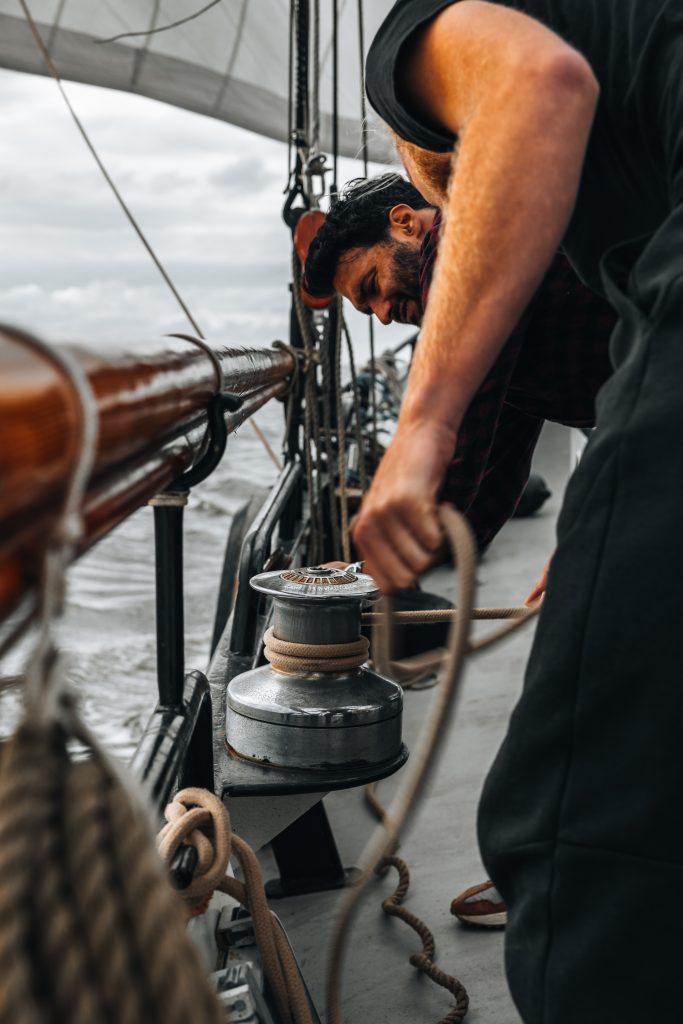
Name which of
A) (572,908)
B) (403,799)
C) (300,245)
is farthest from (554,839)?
(300,245)

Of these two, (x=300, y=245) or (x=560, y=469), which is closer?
(x=300, y=245)

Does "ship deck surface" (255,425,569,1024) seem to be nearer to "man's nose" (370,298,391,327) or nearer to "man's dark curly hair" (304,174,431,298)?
"man's nose" (370,298,391,327)

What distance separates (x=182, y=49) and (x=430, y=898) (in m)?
4.96

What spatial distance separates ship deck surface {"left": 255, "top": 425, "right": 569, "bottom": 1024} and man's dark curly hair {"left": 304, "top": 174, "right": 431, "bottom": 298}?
890 millimetres

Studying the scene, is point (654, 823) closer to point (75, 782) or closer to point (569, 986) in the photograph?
point (569, 986)

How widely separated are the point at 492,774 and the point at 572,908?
0.37ft

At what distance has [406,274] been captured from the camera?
1810 mm

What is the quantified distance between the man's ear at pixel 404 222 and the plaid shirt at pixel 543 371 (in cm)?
38

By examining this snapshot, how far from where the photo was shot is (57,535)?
38cm

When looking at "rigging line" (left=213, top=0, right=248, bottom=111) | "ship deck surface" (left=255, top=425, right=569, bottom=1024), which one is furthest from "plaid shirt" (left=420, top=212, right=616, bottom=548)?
"rigging line" (left=213, top=0, right=248, bottom=111)

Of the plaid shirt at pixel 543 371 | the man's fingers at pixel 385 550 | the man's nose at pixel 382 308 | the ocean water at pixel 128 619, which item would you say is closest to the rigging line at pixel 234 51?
the ocean water at pixel 128 619

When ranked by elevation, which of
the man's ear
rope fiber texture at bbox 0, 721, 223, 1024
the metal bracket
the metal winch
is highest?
the man's ear

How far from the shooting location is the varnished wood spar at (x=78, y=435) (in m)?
0.36

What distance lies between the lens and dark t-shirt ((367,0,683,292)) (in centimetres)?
80
